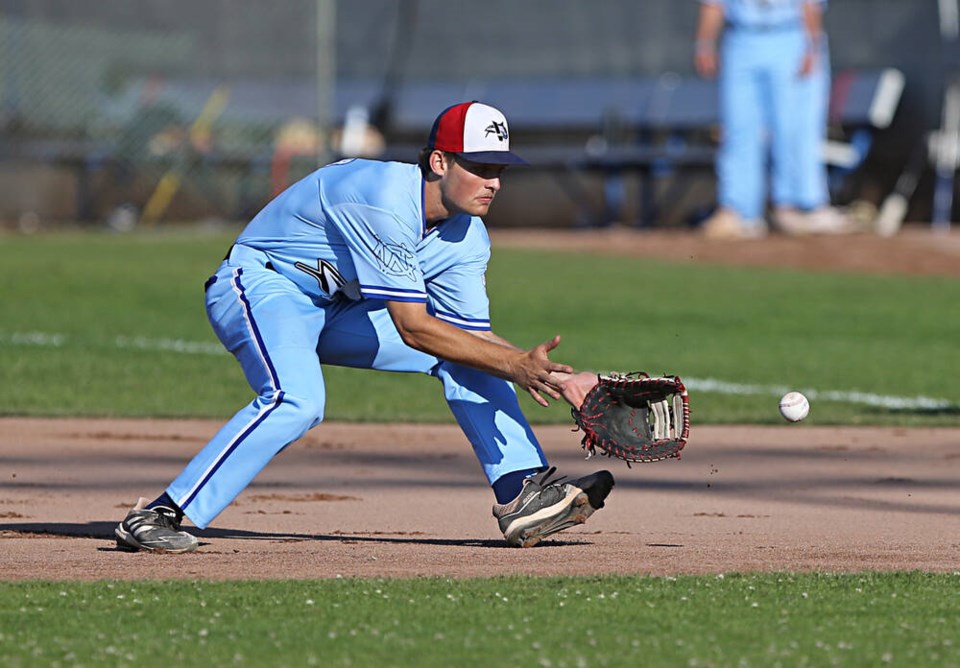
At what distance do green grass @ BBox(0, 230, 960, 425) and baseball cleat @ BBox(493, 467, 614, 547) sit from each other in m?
4.04

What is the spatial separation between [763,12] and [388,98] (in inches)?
322

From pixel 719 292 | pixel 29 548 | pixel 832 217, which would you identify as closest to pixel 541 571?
pixel 29 548

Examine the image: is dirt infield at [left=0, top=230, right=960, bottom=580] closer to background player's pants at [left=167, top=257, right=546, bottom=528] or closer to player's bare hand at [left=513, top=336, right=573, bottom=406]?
background player's pants at [left=167, top=257, right=546, bottom=528]

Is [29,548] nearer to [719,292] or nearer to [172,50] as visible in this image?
[719,292]

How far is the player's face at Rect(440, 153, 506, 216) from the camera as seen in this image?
572 centimetres

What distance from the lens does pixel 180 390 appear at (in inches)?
428

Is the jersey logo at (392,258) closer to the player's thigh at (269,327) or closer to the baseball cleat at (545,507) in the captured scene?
the player's thigh at (269,327)

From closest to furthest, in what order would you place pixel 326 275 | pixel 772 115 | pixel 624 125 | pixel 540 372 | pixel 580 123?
pixel 540 372
pixel 326 275
pixel 772 115
pixel 624 125
pixel 580 123

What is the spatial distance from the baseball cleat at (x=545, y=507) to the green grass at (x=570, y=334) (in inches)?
159

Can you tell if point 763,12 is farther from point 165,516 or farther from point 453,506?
point 165,516

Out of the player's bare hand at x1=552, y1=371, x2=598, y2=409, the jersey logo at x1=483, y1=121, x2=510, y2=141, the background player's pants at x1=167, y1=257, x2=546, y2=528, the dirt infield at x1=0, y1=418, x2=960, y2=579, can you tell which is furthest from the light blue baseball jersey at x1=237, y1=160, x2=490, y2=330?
the dirt infield at x1=0, y1=418, x2=960, y2=579

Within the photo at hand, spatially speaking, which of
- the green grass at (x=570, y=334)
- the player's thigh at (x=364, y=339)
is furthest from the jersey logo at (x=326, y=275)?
the green grass at (x=570, y=334)

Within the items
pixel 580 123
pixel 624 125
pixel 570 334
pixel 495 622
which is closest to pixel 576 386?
pixel 495 622

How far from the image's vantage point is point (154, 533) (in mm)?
5762
